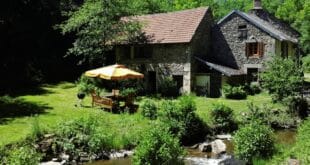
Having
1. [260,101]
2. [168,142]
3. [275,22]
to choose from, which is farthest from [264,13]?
[168,142]

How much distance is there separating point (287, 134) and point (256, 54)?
517 inches

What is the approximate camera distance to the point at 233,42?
35.8 metres

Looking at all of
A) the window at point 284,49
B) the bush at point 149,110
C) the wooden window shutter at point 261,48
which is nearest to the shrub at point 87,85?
the bush at point 149,110

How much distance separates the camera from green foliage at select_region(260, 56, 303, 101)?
86.9 ft

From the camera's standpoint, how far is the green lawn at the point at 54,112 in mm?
19062

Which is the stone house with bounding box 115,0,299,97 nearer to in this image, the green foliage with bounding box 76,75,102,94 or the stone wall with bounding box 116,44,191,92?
the stone wall with bounding box 116,44,191,92

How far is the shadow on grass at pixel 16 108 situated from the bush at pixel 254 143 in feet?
36.7

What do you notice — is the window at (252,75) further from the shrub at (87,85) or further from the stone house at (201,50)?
the shrub at (87,85)

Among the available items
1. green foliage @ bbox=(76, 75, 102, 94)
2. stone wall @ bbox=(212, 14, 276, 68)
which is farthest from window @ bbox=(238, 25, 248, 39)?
green foliage @ bbox=(76, 75, 102, 94)

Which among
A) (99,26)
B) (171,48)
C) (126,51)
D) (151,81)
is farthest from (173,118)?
(126,51)

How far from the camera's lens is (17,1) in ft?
101

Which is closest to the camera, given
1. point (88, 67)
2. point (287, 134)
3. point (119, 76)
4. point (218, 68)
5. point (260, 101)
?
point (287, 134)

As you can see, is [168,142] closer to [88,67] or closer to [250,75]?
[250,75]

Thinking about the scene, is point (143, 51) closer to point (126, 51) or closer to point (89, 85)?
point (126, 51)
